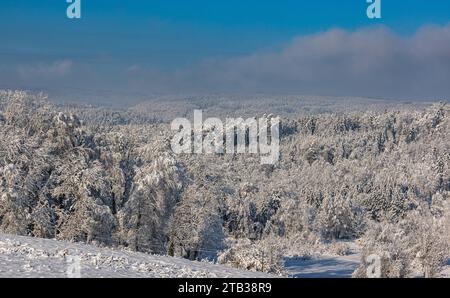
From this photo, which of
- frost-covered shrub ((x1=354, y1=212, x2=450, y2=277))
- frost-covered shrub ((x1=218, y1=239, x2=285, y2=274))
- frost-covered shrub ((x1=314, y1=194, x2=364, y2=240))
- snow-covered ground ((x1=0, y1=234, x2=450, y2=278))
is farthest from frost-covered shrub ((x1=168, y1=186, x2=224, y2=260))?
frost-covered shrub ((x1=314, y1=194, x2=364, y2=240))

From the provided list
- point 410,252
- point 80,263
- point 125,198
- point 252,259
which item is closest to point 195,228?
point 125,198

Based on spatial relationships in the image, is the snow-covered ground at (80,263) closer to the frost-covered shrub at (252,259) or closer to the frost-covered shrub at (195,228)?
the frost-covered shrub at (252,259)

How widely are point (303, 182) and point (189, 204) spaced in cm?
7688

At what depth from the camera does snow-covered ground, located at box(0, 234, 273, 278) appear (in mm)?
13336

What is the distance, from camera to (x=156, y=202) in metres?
33.8

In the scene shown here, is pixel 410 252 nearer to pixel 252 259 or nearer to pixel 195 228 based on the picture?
pixel 252 259

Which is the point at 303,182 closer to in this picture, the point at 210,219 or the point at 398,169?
the point at 398,169

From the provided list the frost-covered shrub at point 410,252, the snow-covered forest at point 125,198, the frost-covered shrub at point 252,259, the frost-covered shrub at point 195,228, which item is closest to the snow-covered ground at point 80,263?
the frost-covered shrub at point 252,259

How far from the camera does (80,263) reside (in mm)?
14703

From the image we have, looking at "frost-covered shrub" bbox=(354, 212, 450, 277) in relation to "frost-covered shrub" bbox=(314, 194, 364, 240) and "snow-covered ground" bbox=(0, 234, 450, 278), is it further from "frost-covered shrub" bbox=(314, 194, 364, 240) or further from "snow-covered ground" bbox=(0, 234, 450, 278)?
"frost-covered shrub" bbox=(314, 194, 364, 240)

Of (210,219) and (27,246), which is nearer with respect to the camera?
(27,246)
